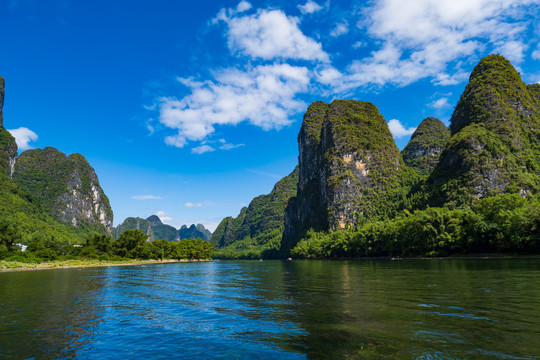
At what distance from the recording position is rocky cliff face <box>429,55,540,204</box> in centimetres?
12256

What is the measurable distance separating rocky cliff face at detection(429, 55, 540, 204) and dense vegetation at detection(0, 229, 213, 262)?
12651cm

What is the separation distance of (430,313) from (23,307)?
26700 millimetres

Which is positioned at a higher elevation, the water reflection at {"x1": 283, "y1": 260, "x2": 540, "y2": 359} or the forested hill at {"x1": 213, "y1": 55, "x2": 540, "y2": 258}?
the forested hill at {"x1": 213, "y1": 55, "x2": 540, "y2": 258}

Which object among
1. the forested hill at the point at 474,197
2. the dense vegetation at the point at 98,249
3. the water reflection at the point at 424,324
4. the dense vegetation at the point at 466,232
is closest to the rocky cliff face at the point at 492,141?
the forested hill at the point at 474,197

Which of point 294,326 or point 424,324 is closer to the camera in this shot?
point 424,324

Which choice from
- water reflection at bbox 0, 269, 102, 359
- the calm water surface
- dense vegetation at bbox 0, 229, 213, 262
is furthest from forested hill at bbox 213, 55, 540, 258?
water reflection at bbox 0, 269, 102, 359

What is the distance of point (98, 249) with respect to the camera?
126 m

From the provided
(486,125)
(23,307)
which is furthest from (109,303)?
(486,125)

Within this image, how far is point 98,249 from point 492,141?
553ft

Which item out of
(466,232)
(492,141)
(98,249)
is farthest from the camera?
(492,141)

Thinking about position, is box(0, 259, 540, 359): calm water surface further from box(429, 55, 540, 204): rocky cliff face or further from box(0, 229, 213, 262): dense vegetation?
box(429, 55, 540, 204): rocky cliff face

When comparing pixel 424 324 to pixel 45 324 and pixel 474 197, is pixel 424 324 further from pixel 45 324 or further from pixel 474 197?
pixel 474 197

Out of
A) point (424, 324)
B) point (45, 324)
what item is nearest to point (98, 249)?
point (45, 324)

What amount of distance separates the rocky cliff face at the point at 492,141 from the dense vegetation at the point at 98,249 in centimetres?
12651
